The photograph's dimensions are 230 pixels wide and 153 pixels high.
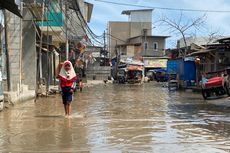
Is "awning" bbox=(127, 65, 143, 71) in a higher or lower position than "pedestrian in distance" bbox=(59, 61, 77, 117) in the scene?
higher

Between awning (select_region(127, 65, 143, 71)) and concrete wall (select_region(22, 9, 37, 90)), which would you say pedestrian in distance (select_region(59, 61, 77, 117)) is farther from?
awning (select_region(127, 65, 143, 71))

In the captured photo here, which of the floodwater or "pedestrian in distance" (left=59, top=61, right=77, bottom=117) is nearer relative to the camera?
the floodwater

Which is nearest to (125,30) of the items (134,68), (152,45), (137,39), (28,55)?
(137,39)

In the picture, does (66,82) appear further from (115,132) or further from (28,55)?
(28,55)

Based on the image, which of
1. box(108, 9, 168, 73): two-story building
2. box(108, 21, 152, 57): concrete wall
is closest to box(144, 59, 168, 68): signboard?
box(108, 9, 168, 73): two-story building

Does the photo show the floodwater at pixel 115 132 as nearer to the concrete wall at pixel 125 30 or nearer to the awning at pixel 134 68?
the awning at pixel 134 68

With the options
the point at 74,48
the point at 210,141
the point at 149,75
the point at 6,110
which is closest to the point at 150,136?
the point at 210,141

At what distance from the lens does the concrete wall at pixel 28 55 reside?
22750 mm

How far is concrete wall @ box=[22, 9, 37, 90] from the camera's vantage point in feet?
74.6

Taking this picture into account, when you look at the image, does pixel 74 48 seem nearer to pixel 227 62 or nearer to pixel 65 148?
pixel 227 62

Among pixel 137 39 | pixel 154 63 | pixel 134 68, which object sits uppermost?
pixel 137 39

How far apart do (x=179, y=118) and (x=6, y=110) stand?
5631 millimetres

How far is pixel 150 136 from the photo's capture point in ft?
31.0

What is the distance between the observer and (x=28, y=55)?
75.1 ft
